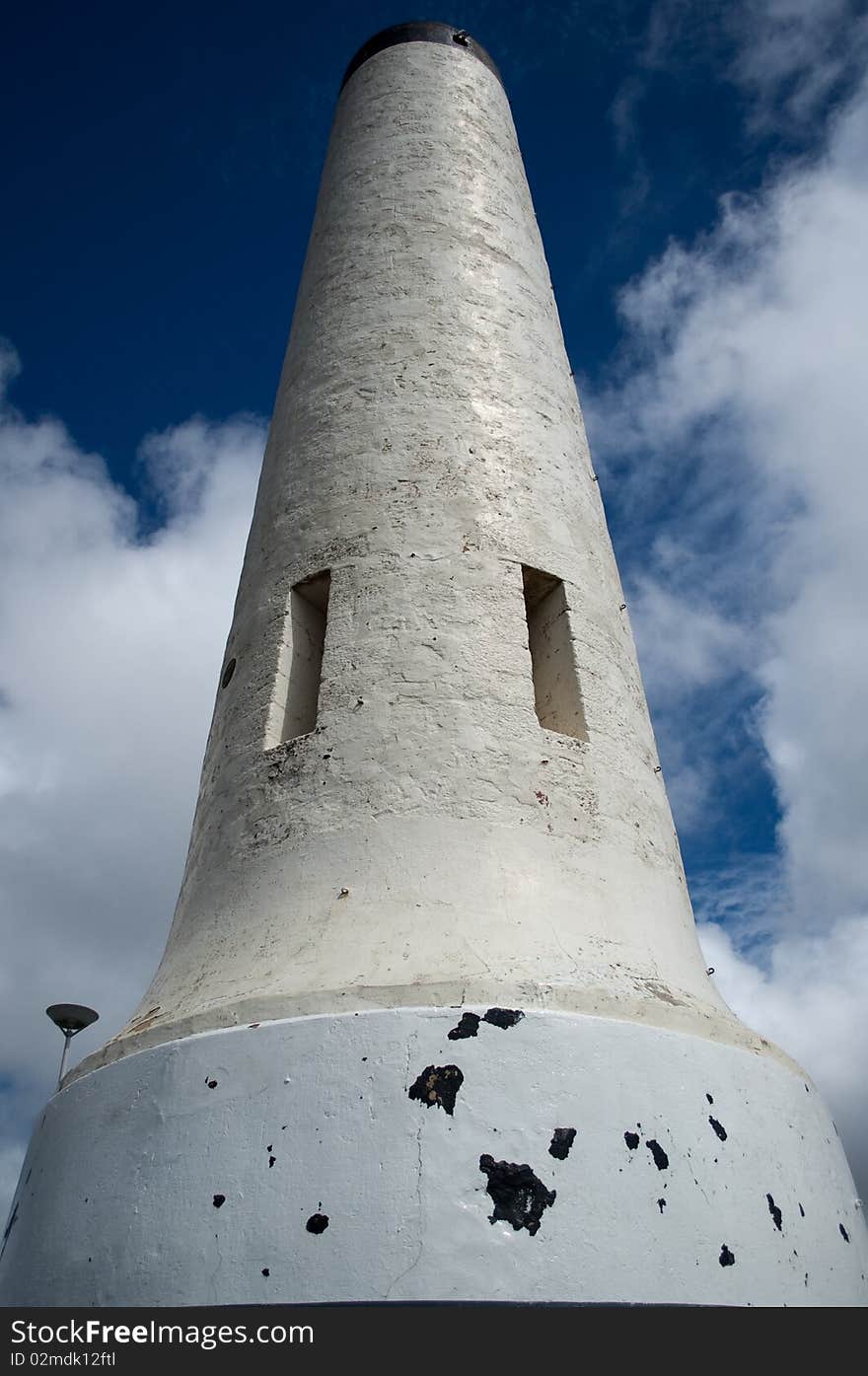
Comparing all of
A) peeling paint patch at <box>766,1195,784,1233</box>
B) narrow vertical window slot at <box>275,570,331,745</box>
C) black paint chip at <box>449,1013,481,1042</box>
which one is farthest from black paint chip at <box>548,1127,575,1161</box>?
narrow vertical window slot at <box>275,570,331,745</box>

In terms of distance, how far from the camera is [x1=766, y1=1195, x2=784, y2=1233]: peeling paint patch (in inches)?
149

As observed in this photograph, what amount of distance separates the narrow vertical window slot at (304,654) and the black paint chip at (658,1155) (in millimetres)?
2724

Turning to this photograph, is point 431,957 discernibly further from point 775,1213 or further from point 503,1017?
point 775,1213

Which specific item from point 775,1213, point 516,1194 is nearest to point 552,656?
point 775,1213

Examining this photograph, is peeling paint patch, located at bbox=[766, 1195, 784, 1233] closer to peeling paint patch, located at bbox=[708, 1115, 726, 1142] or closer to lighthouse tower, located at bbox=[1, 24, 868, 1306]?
lighthouse tower, located at bbox=[1, 24, 868, 1306]

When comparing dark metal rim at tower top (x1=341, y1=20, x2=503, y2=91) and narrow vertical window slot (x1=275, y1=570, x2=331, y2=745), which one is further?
dark metal rim at tower top (x1=341, y1=20, x2=503, y2=91)

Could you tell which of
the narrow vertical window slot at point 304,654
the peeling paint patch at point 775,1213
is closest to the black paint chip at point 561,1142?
the peeling paint patch at point 775,1213

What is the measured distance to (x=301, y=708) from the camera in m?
5.78

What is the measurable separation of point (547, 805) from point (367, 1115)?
70.8 inches

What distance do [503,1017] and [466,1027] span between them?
0.14 metres

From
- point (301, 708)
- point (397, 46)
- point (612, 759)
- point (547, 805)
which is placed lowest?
point (547, 805)

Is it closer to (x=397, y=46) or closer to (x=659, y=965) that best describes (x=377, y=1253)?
(x=659, y=965)

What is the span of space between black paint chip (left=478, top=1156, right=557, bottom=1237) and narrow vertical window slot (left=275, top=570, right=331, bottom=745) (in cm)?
263

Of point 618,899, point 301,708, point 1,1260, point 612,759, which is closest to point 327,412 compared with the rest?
point 301,708
